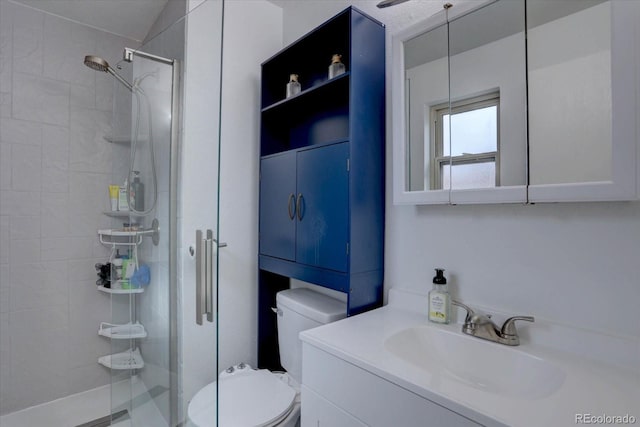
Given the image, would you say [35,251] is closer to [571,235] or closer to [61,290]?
[61,290]

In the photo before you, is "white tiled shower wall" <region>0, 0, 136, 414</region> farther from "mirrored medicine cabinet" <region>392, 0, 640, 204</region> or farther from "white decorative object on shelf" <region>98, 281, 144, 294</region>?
"mirrored medicine cabinet" <region>392, 0, 640, 204</region>

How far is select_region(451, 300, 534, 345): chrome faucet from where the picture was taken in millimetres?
926

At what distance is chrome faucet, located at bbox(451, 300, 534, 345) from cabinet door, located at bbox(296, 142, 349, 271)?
0.48 m

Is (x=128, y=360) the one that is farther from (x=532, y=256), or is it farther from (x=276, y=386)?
(x=532, y=256)

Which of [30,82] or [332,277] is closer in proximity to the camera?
[332,277]

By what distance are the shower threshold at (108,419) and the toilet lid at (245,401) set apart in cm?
76

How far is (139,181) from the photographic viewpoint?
1523 millimetres

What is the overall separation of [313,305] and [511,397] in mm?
816

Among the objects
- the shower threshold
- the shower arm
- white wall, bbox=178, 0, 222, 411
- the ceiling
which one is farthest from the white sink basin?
the ceiling

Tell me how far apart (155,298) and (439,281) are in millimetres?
1243

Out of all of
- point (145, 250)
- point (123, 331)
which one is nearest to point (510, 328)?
point (145, 250)

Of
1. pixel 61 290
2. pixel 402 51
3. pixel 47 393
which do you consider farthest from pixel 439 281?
pixel 47 393

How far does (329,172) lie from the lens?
1343mm

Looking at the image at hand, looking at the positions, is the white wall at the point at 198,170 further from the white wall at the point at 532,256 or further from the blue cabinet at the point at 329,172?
the white wall at the point at 532,256
